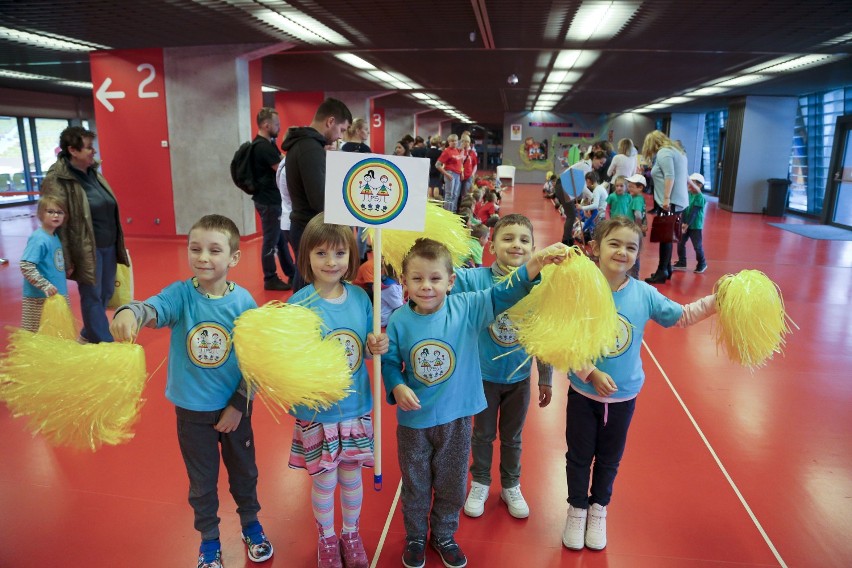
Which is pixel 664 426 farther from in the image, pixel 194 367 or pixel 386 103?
pixel 386 103

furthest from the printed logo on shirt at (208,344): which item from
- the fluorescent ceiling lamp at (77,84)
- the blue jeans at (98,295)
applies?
the fluorescent ceiling lamp at (77,84)

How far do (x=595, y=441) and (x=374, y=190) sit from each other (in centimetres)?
120

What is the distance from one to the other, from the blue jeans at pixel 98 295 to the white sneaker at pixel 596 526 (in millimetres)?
2975

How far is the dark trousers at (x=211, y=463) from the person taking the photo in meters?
1.81

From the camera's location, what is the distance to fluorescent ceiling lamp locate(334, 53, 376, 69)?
8.81 m

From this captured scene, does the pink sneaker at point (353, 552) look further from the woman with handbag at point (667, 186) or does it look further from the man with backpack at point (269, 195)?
the woman with handbag at point (667, 186)

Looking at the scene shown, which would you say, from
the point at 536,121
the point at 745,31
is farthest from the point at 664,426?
the point at 536,121

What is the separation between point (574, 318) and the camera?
5.65ft

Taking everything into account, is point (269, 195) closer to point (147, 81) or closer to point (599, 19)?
point (147, 81)

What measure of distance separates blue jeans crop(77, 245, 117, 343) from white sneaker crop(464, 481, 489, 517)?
2.50 meters

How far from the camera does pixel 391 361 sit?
181 cm

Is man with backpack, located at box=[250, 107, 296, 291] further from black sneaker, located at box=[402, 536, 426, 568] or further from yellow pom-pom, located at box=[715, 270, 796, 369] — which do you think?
yellow pom-pom, located at box=[715, 270, 796, 369]

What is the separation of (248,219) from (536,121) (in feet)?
57.5

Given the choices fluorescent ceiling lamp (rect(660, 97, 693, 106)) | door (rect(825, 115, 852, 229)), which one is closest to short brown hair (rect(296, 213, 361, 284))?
door (rect(825, 115, 852, 229))
